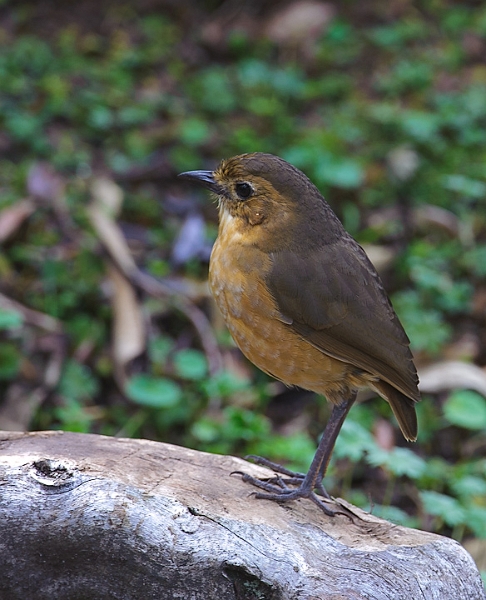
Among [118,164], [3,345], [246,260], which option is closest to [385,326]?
[246,260]

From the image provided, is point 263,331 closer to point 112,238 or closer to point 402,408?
point 402,408

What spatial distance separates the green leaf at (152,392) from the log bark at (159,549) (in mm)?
1891

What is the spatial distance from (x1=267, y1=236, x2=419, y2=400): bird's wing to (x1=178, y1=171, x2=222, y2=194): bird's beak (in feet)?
1.50

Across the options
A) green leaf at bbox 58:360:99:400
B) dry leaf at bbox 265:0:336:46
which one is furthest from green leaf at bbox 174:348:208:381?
dry leaf at bbox 265:0:336:46

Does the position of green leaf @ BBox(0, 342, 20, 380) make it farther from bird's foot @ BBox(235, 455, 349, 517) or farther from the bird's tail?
the bird's tail

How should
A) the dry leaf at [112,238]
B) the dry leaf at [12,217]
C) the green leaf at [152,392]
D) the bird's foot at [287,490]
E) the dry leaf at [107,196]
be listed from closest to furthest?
the bird's foot at [287,490], the green leaf at [152,392], the dry leaf at [112,238], the dry leaf at [12,217], the dry leaf at [107,196]

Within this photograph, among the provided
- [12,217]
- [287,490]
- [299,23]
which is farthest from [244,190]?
[299,23]

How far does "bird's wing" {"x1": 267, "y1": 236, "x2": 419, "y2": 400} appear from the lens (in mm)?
3660

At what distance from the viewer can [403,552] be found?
3.12 metres

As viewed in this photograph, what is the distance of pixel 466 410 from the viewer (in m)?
5.02

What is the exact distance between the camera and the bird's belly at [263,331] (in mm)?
→ 3627

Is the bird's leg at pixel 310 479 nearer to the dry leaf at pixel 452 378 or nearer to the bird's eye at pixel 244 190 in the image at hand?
the bird's eye at pixel 244 190

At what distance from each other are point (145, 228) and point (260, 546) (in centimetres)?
416

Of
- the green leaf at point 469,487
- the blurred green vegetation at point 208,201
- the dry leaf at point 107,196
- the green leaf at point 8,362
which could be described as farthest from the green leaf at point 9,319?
the green leaf at point 469,487
